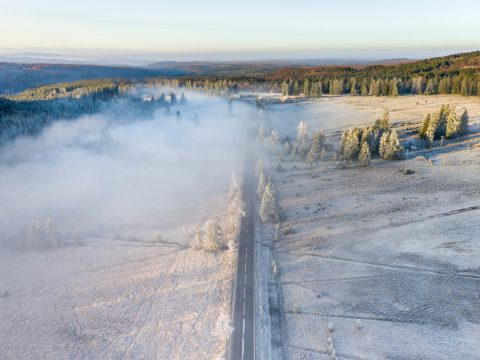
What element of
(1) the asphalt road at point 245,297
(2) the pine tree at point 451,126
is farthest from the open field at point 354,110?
(1) the asphalt road at point 245,297

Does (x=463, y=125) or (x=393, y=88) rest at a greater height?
(x=393, y=88)

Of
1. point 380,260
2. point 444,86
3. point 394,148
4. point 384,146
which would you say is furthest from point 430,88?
point 380,260

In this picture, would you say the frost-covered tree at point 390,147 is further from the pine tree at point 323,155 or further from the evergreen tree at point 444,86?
the evergreen tree at point 444,86

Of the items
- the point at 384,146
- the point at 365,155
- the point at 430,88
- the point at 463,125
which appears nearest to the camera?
the point at 365,155

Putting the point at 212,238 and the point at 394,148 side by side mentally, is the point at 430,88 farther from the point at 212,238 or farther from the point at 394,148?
the point at 212,238

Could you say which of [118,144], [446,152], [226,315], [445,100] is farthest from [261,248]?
[445,100]

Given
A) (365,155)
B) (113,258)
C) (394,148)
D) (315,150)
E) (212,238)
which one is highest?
(394,148)

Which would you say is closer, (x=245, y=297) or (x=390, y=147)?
(x=245, y=297)
